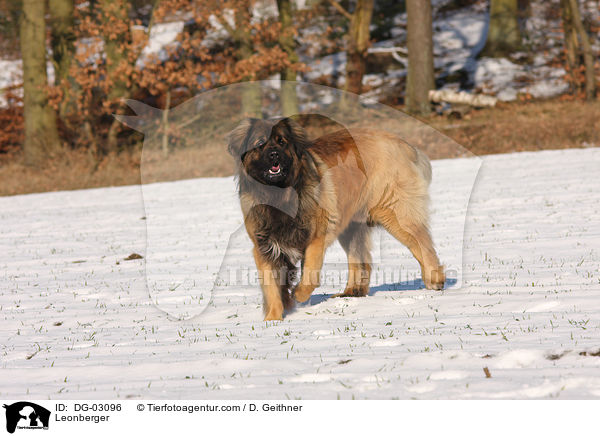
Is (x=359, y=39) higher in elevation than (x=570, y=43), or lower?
higher

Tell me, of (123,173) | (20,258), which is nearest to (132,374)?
(20,258)

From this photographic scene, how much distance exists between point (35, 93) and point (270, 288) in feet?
61.8

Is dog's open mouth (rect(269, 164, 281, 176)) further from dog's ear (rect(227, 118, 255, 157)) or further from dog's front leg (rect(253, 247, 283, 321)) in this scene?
dog's front leg (rect(253, 247, 283, 321))

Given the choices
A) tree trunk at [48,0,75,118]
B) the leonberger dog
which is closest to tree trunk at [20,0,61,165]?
tree trunk at [48,0,75,118]

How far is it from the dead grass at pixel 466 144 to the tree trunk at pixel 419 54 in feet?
2.25

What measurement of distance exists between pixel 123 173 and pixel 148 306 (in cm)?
1472

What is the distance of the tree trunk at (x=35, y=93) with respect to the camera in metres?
21.8

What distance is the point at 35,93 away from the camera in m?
22.0

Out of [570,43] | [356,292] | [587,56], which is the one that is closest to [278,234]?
[356,292]

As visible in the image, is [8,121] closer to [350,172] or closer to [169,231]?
[169,231]

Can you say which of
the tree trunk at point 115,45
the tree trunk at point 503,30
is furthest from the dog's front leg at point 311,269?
the tree trunk at point 503,30

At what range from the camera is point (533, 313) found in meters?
5.31

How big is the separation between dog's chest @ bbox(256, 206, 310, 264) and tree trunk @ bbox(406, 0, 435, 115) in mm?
14975
